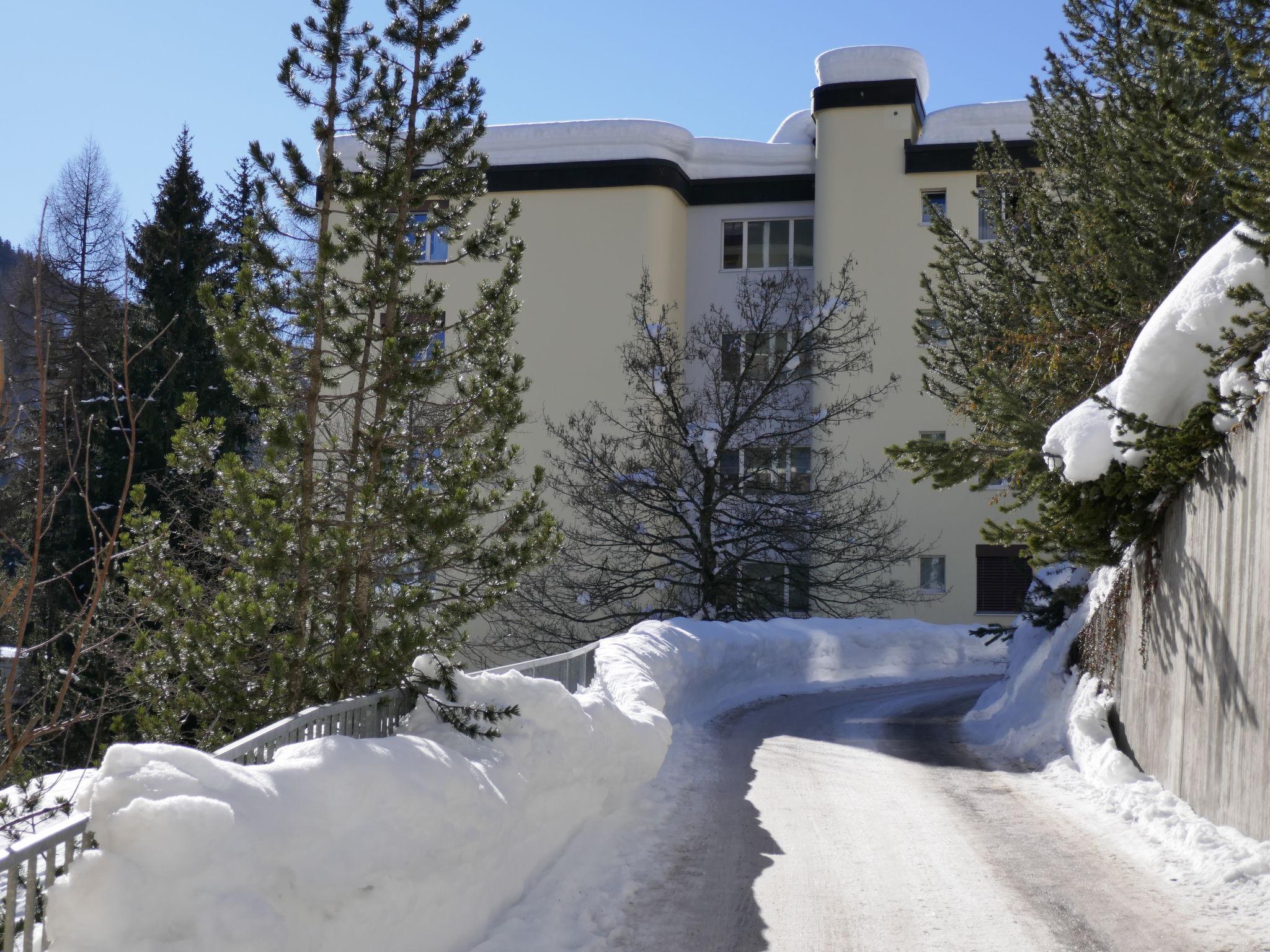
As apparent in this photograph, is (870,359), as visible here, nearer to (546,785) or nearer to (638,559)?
(638,559)

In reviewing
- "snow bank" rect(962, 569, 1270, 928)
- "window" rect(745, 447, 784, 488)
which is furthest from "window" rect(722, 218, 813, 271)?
"snow bank" rect(962, 569, 1270, 928)

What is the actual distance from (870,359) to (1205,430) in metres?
21.6

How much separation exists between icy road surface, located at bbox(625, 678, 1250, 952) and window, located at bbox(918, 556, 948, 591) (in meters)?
17.9

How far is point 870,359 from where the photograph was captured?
2989 centimetres

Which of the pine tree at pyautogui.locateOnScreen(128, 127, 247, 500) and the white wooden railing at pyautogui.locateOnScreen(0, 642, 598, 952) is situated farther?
the pine tree at pyautogui.locateOnScreen(128, 127, 247, 500)

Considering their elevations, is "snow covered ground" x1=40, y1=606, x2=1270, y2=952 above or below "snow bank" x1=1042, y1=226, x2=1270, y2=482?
below

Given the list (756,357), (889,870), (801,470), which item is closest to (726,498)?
(756,357)

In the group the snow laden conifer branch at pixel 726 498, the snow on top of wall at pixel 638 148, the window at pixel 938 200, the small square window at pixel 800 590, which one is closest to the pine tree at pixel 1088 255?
the snow laden conifer branch at pixel 726 498

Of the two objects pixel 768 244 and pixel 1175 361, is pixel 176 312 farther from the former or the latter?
pixel 1175 361

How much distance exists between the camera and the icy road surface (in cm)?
639

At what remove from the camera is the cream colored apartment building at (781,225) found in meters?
29.6

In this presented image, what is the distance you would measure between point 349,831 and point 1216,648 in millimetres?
6654

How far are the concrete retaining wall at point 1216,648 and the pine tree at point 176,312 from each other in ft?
66.0

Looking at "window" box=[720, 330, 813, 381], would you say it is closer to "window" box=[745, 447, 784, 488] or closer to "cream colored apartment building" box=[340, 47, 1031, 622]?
"window" box=[745, 447, 784, 488]
